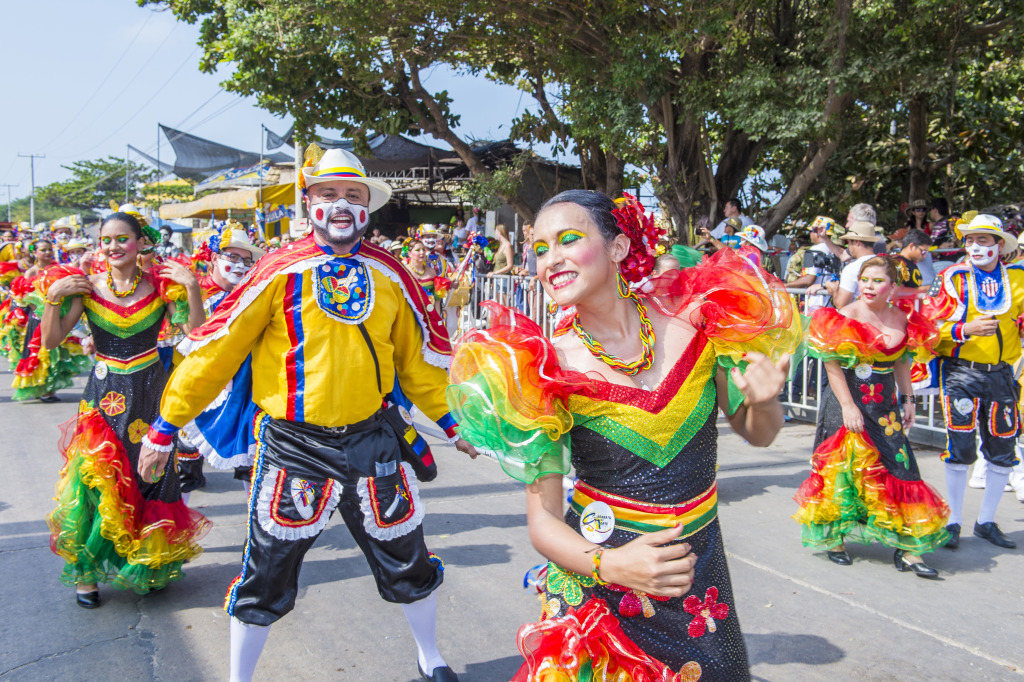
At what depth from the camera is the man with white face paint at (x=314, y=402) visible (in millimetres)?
3217

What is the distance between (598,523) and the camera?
2.13 metres

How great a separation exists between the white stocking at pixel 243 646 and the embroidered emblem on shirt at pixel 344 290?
1.23 meters

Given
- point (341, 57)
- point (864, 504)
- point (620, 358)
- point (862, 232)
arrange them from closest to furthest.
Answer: point (620, 358)
point (864, 504)
point (862, 232)
point (341, 57)

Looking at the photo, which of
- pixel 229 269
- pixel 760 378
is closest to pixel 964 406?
pixel 760 378

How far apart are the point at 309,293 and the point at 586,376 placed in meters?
1.53

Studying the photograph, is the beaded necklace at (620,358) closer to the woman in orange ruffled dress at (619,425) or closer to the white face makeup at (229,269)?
the woman in orange ruffled dress at (619,425)

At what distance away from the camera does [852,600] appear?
4.57 meters

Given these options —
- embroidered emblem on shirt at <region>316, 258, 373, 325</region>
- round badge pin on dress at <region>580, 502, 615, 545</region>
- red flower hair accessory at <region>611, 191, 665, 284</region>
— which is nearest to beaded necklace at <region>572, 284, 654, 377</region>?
red flower hair accessory at <region>611, 191, 665, 284</region>

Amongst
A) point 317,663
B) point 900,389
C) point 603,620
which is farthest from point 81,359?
point 603,620

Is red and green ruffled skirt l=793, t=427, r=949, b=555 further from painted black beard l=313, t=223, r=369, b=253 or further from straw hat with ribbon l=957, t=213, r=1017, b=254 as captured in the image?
painted black beard l=313, t=223, r=369, b=253

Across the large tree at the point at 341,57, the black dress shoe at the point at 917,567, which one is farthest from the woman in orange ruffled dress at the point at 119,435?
the large tree at the point at 341,57

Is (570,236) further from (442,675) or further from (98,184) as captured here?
(98,184)

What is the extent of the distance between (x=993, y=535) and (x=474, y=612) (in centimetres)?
357

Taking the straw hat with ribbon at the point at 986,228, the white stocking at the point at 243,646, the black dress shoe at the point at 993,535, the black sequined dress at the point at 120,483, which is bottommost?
the black dress shoe at the point at 993,535
